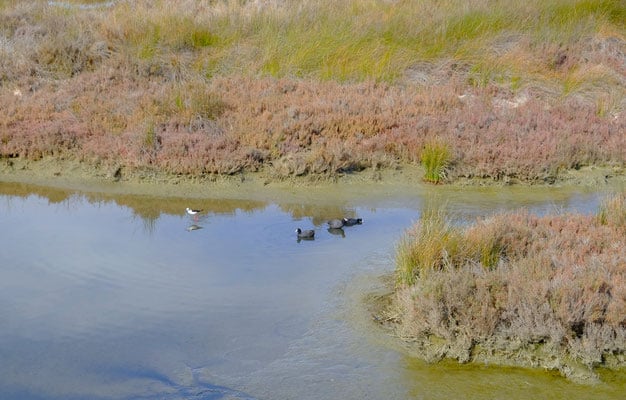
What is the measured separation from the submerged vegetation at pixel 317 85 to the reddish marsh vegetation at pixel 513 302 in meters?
4.65

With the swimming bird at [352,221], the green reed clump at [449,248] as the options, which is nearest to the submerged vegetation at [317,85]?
the swimming bird at [352,221]

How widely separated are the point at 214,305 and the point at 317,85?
8144 mm

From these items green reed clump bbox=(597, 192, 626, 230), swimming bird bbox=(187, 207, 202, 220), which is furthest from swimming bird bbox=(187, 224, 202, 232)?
green reed clump bbox=(597, 192, 626, 230)

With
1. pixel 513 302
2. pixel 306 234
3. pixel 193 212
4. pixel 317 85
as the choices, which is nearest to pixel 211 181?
pixel 193 212

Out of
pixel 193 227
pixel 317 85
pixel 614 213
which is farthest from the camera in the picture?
pixel 317 85

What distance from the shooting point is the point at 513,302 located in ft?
22.2

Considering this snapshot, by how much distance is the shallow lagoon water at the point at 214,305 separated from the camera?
6.23 metres

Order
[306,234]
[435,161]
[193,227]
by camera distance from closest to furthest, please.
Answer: [306,234] → [193,227] → [435,161]

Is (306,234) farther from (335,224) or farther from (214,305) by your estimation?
(214,305)

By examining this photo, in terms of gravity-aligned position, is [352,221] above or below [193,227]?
above

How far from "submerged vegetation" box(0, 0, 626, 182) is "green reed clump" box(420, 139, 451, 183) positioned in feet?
0.14

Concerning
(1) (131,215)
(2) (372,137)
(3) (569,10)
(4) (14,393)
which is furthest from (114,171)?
(3) (569,10)

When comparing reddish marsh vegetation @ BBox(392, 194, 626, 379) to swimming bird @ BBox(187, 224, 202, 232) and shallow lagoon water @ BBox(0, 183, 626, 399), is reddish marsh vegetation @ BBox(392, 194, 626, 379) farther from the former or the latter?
swimming bird @ BBox(187, 224, 202, 232)

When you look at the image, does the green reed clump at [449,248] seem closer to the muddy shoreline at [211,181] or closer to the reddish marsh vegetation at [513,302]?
the reddish marsh vegetation at [513,302]
